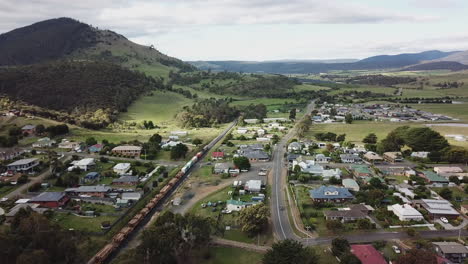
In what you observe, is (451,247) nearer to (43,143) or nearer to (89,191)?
(89,191)

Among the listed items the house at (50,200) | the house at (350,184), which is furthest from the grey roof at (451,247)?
the house at (50,200)

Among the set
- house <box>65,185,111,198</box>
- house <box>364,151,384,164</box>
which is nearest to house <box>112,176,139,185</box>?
house <box>65,185,111,198</box>

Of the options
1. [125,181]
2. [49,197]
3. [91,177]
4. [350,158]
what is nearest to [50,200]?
[49,197]

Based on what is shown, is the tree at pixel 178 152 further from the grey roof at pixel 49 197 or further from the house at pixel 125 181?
the grey roof at pixel 49 197

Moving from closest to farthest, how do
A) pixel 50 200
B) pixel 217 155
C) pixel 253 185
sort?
pixel 50 200, pixel 253 185, pixel 217 155

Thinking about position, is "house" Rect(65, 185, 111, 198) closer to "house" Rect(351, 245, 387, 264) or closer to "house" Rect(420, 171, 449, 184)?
"house" Rect(351, 245, 387, 264)
